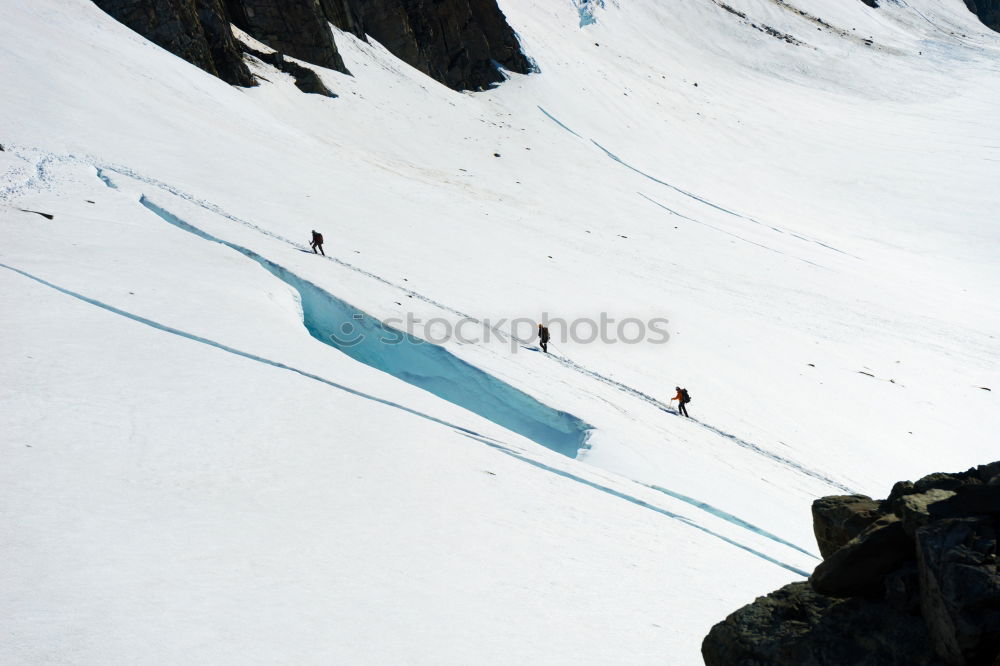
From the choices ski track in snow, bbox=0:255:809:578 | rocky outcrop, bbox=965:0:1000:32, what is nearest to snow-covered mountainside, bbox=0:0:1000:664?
ski track in snow, bbox=0:255:809:578

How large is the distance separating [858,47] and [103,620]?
6493 centimetres

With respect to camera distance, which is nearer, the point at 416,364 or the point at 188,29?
the point at 416,364

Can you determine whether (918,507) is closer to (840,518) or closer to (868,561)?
(868,561)

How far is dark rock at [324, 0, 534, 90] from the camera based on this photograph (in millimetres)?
40750

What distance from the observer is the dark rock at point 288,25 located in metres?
34.7

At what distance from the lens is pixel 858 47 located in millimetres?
58875

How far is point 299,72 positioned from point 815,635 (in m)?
32.6

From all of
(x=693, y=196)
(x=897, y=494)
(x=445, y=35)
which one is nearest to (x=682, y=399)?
(x=897, y=494)

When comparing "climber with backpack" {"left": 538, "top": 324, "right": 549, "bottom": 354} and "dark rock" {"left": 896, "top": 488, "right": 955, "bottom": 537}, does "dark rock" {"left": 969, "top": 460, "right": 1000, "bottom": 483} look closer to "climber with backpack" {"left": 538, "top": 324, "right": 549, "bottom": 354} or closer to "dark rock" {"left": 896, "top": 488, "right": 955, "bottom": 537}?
"dark rock" {"left": 896, "top": 488, "right": 955, "bottom": 537}

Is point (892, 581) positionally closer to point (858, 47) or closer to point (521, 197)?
point (521, 197)

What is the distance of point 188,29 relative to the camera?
95.7 ft

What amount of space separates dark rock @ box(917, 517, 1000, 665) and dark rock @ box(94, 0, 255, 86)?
30181 millimetres

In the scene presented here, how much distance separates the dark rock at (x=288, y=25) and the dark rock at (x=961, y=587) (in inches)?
1363

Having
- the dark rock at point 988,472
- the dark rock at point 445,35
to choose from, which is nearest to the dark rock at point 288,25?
the dark rock at point 445,35
